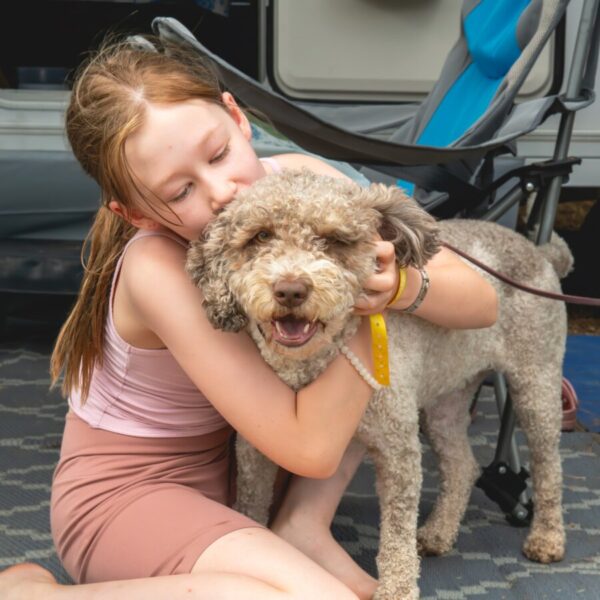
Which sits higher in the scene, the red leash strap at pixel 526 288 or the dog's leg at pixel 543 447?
the red leash strap at pixel 526 288

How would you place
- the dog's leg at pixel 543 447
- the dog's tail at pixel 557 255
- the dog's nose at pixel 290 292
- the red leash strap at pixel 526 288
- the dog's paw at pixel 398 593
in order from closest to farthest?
1. the dog's nose at pixel 290 292
2. the dog's paw at pixel 398 593
3. the red leash strap at pixel 526 288
4. the dog's leg at pixel 543 447
5. the dog's tail at pixel 557 255

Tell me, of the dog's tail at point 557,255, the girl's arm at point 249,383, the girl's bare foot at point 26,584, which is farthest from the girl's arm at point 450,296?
the girl's bare foot at point 26,584

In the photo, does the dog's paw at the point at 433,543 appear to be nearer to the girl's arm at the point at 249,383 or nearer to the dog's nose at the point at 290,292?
the girl's arm at the point at 249,383

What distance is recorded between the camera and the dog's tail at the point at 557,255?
7.36 feet

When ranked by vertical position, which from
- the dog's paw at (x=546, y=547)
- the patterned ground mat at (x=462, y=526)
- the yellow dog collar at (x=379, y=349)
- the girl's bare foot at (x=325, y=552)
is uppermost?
the yellow dog collar at (x=379, y=349)

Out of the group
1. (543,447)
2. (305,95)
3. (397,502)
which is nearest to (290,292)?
(397,502)

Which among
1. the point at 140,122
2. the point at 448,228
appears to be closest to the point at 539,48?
the point at 448,228

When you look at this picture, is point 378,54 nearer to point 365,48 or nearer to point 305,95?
point 365,48

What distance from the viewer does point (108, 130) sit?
1.63m

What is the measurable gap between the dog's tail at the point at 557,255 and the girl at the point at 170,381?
47cm

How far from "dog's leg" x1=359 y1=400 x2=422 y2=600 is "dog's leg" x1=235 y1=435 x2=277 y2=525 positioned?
0.24m

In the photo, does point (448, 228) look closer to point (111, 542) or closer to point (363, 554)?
point (363, 554)

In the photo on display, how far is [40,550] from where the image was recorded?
7.06ft

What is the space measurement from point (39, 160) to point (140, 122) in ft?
6.68
